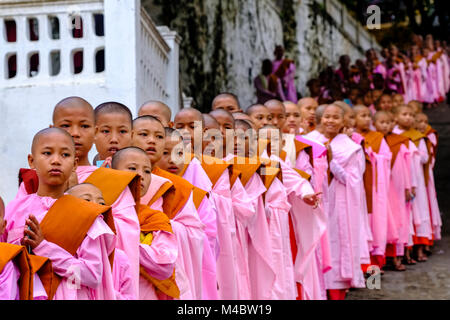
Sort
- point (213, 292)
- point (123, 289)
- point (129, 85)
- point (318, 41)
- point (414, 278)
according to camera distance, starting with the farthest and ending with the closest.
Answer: point (318, 41) < point (414, 278) < point (129, 85) < point (213, 292) < point (123, 289)

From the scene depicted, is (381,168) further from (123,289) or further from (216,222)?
(123,289)

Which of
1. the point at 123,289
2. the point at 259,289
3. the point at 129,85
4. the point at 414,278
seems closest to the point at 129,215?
the point at 123,289

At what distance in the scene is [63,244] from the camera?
12.4 ft

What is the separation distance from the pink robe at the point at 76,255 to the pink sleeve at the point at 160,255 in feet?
1.58

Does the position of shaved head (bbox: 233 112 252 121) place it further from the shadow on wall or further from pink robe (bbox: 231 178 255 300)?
the shadow on wall

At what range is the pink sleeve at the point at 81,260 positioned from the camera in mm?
3730

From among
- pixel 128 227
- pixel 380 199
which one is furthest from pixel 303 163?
pixel 128 227

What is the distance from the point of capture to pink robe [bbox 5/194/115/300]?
375 cm

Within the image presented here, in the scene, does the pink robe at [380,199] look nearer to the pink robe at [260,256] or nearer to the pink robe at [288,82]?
the pink robe at [260,256]

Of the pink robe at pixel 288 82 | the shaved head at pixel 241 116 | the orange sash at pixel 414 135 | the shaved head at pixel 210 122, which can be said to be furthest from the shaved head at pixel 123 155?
the pink robe at pixel 288 82

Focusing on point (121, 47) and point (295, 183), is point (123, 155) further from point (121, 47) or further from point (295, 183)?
point (121, 47)

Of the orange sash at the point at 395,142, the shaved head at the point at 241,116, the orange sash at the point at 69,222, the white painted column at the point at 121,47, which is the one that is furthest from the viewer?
the orange sash at the point at 395,142

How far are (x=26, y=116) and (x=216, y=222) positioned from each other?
2.97 metres

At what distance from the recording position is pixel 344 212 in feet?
28.2
